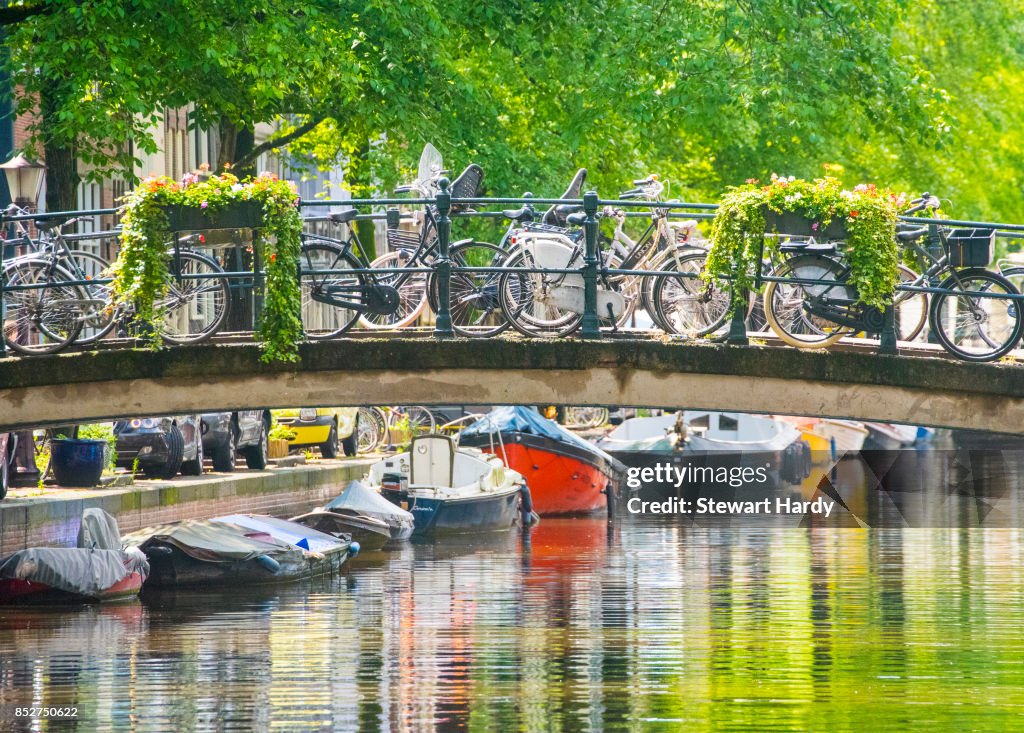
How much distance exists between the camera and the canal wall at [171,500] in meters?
21.6

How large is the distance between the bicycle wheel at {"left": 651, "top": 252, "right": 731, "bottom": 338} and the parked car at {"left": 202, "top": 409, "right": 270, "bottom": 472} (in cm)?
1257

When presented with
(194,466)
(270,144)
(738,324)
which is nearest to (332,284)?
(738,324)

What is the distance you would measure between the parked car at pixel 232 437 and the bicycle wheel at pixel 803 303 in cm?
1356

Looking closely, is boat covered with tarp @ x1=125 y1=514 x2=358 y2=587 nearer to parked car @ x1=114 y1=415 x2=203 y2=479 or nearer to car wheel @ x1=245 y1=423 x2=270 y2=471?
parked car @ x1=114 y1=415 x2=203 y2=479

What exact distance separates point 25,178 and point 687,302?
8.41m

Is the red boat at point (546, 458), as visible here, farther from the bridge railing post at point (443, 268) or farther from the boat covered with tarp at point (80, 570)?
the bridge railing post at point (443, 268)

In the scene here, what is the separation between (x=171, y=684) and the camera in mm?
16234

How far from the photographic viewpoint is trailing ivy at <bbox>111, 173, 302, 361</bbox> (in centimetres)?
1622

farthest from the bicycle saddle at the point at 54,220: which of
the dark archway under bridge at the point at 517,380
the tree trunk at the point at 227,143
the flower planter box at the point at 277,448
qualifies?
the flower planter box at the point at 277,448

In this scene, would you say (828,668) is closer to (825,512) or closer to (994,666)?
(994,666)

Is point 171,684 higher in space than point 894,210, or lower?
lower

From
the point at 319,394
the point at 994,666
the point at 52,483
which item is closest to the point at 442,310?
the point at 319,394

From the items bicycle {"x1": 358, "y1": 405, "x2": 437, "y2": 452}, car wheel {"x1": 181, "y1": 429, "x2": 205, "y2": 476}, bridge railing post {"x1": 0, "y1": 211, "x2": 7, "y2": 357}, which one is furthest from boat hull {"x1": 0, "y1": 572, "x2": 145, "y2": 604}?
bicycle {"x1": 358, "y1": 405, "x2": 437, "y2": 452}

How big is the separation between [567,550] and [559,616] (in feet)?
29.5
